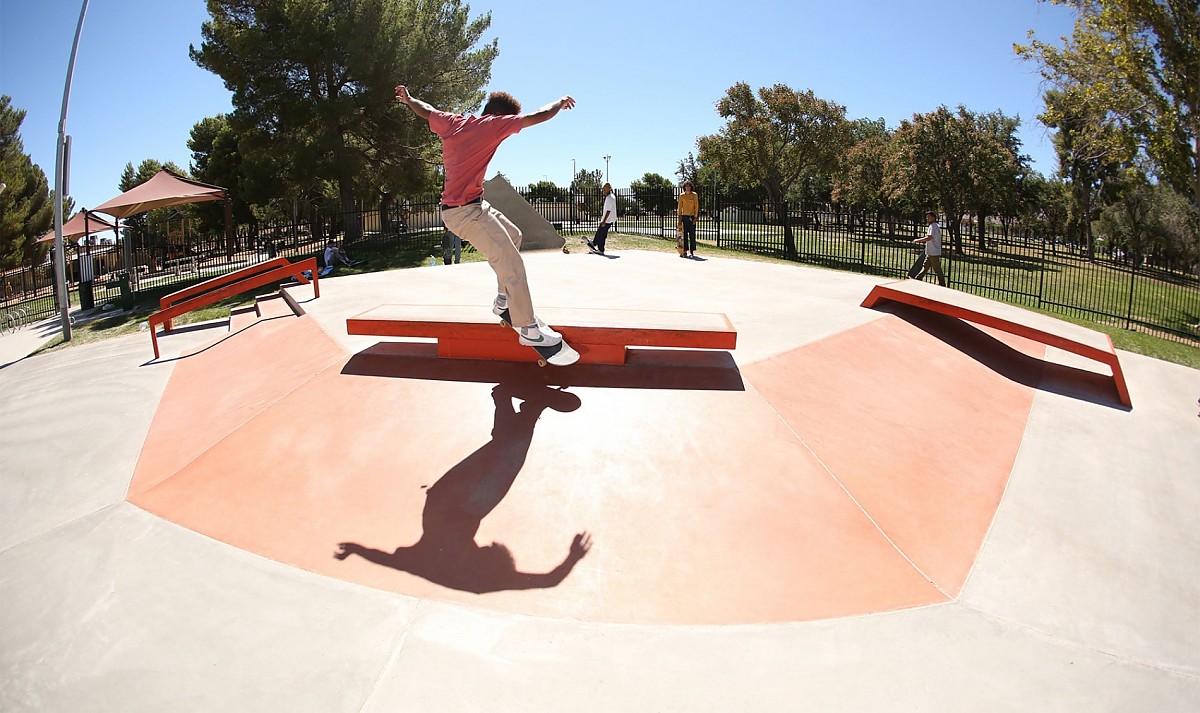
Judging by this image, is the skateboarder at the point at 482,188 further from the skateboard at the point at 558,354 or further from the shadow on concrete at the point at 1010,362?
the shadow on concrete at the point at 1010,362

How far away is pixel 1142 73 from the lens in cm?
1661

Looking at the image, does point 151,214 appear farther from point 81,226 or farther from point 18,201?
point 81,226

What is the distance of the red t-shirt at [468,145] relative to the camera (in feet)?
17.5

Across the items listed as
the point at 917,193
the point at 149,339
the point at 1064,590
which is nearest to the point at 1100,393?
the point at 1064,590

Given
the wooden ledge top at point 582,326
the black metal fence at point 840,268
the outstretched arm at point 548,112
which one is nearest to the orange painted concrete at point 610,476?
the wooden ledge top at point 582,326

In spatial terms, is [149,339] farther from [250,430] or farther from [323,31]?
[323,31]

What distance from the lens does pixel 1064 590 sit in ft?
14.3

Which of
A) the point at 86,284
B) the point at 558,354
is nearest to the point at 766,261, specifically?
the point at 558,354

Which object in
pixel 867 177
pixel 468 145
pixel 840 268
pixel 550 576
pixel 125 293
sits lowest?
pixel 550 576

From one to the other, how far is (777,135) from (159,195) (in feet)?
73.3

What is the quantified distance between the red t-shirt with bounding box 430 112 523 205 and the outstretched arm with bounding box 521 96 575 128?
10 centimetres

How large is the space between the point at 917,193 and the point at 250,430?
130 feet

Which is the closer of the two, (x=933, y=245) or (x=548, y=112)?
(x=548, y=112)

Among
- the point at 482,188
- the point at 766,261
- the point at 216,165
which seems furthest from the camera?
the point at 216,165
